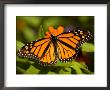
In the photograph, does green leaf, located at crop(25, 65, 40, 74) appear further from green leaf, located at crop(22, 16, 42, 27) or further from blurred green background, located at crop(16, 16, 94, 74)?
green leaf, located at crop(22, 16, 42, 27)

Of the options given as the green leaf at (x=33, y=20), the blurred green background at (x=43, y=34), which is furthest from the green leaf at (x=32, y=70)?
the green leaf at (x=33, y=20)

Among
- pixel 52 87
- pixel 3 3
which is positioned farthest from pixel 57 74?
pixel 3 3

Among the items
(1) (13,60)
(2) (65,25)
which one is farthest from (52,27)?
(1) (13,60)

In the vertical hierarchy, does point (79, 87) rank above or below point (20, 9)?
below

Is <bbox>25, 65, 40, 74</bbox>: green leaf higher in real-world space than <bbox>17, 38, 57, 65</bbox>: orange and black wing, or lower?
lower

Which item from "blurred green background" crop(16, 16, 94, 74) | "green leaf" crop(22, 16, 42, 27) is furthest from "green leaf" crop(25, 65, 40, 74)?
"green leaf" crop(22, 16, 42, 27)

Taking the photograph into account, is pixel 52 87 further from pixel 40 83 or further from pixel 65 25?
pixel 65 25

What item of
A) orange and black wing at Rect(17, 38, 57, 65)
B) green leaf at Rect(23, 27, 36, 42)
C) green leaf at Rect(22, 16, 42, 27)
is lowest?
orange and black wing at Rect(17, 38, 57, 65)
